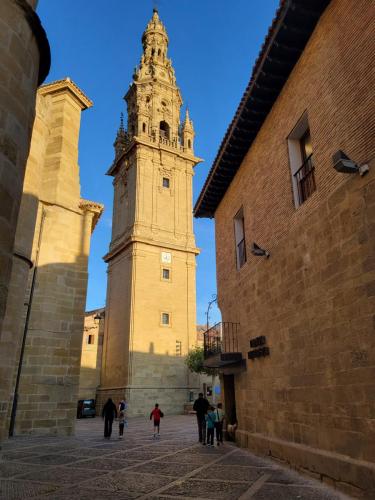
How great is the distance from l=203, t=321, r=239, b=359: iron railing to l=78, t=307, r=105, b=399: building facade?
25.4m

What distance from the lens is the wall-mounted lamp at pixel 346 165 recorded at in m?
5.49

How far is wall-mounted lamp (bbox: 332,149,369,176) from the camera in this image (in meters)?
5.49

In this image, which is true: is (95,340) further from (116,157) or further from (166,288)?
(116,157)

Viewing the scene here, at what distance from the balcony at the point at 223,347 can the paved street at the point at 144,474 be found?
2.14 m

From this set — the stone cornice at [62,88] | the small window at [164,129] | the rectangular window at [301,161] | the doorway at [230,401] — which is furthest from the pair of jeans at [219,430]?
the small window at [164,129]

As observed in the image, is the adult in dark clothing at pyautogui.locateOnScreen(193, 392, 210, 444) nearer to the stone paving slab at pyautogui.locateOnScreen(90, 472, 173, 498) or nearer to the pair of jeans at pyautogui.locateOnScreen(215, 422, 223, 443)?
the pair of jeans at pyautogui.locateOnScreen(215, 422, 223, 443)

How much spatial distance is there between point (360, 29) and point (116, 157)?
34537 mm

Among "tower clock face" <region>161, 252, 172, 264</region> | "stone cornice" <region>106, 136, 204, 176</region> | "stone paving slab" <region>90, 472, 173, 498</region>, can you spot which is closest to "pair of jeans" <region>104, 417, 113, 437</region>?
"stone paving slab" <region>90, 472, 173, 498</region>

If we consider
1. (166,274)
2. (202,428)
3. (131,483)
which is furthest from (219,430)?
(166,274)

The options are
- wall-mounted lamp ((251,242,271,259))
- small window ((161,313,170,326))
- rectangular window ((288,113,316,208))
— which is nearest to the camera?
rectangular window ((288,113,316,208))

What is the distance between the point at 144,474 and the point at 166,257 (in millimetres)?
24725

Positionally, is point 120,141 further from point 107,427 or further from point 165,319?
point 107,427

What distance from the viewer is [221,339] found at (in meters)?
12.1

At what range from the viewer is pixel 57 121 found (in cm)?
1642
